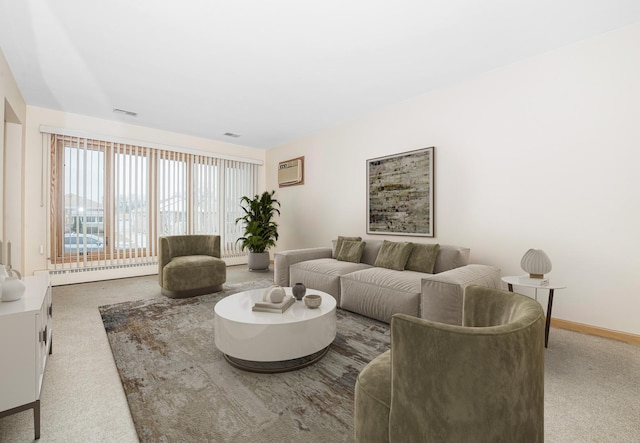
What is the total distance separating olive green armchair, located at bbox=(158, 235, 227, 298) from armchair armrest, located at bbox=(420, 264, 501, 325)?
2.78 m

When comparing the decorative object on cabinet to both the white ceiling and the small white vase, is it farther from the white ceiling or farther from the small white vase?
the white ceiling

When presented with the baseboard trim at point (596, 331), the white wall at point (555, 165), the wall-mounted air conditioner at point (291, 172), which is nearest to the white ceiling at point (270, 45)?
the white wall at point (555, 165)

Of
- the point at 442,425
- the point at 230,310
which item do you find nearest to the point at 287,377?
the point at 230,310

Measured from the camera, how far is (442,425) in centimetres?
90

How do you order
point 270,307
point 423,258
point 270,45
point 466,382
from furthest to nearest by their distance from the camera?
point 423,258 < point 270,45 < point 270,307 < point 466,382

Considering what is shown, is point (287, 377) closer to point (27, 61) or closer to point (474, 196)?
point (474, 196)

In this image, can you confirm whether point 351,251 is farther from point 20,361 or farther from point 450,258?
point 20,361

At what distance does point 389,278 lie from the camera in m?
3.07

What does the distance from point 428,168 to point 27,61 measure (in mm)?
4723

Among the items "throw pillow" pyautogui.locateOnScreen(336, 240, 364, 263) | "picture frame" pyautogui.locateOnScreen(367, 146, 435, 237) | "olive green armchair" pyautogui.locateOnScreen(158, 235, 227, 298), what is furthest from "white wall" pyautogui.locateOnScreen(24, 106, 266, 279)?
"picture frame" pyautogui.locateOnScreen(367, 146, 435, 237)

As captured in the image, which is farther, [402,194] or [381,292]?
[402,194]

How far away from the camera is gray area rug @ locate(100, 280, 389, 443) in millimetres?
1468

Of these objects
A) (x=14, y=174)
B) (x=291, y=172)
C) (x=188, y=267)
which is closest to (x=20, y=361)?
(x=188, y=267)

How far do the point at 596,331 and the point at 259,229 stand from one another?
16.7 ft
